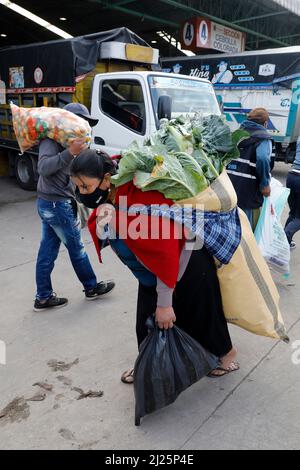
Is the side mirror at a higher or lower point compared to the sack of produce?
higher

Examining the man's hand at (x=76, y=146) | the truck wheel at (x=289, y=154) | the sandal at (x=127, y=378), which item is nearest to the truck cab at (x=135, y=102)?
the man's hand at (x=76, y=146)

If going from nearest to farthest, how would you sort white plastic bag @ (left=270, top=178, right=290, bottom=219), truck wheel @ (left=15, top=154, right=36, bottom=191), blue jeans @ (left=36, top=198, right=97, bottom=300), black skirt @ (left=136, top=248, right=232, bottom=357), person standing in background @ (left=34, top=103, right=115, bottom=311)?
black skirt @ (left=136, top=248, right=232, bottom=357) → person standing in background @ (left=34, top=103, right=115, bottom=311) → blue jeans @ (left=36, top=198, right=97, bottom=300) → white plastic bag @ (left=270, top=178, right=290, bottom=219) → truck wheel @ (left=15, top=154, right=36, bottom=191)

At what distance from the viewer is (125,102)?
5.85 m

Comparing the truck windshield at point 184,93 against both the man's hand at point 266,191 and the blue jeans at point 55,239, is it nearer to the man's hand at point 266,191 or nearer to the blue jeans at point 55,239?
the man's hand at point 266,191

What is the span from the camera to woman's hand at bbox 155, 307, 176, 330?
6.29ft

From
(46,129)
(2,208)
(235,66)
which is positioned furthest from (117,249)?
(235,66)

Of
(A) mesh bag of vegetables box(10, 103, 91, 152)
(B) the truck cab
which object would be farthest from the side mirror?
(A) mesh bag of vegetables box(10, 103, 91, 152)

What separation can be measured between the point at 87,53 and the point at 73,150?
4.16m

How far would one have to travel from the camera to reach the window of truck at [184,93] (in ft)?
18.2

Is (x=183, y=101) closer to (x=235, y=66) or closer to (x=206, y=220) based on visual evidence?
(x=206, y=220)

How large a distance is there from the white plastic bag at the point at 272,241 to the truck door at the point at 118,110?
95.9 inches

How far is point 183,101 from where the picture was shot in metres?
5.85

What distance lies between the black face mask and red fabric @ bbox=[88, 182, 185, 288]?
0.36 ft

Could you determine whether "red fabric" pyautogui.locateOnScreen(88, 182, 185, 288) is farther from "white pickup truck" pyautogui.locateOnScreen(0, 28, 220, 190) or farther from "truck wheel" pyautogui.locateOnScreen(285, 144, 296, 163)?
"truck wheel" pyautogui.locateOnScreen(285, 144, 296, 163)
